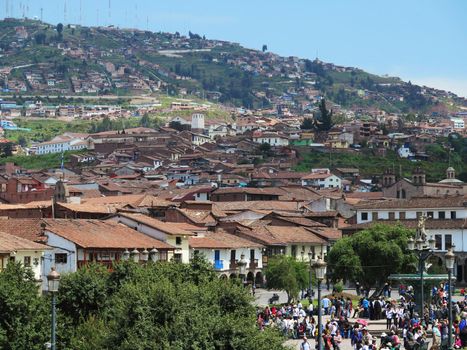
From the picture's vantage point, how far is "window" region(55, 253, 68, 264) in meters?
69.8

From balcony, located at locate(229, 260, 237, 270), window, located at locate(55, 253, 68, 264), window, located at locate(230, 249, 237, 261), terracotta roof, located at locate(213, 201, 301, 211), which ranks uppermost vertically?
terracotta roof, located at locate(213, 201, 301, 211)

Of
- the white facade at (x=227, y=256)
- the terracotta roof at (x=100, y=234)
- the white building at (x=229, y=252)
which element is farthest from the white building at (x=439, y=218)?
the terracotta roof at (x=100, y=234)

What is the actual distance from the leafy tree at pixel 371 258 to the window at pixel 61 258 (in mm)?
17109

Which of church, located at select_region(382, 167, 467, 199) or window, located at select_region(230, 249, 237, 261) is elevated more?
church, located at select_region(382, 167, 467, 199)

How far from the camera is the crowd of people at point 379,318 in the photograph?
1715 inches

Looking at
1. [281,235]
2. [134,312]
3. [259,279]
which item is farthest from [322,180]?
[134,312]

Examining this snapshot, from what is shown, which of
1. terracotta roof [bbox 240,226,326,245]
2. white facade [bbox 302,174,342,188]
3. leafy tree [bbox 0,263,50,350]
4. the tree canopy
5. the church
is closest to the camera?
the tree canopy

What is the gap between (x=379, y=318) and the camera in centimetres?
5516

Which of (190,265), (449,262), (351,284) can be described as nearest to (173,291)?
(449,262)

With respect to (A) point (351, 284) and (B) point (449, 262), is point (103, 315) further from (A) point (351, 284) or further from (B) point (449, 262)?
(A) point (351, 284)

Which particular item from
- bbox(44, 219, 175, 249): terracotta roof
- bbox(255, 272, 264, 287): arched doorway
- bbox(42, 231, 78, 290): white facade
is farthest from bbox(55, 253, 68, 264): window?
bbox(255, 272, 264, 287): arched doorway

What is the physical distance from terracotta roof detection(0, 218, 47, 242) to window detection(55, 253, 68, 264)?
1.02 meters

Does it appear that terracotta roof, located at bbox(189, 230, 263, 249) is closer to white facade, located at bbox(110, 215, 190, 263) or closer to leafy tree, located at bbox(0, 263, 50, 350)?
white facade, located at bbox(110, 215, 190, 263)

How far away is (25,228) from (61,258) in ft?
10.5
